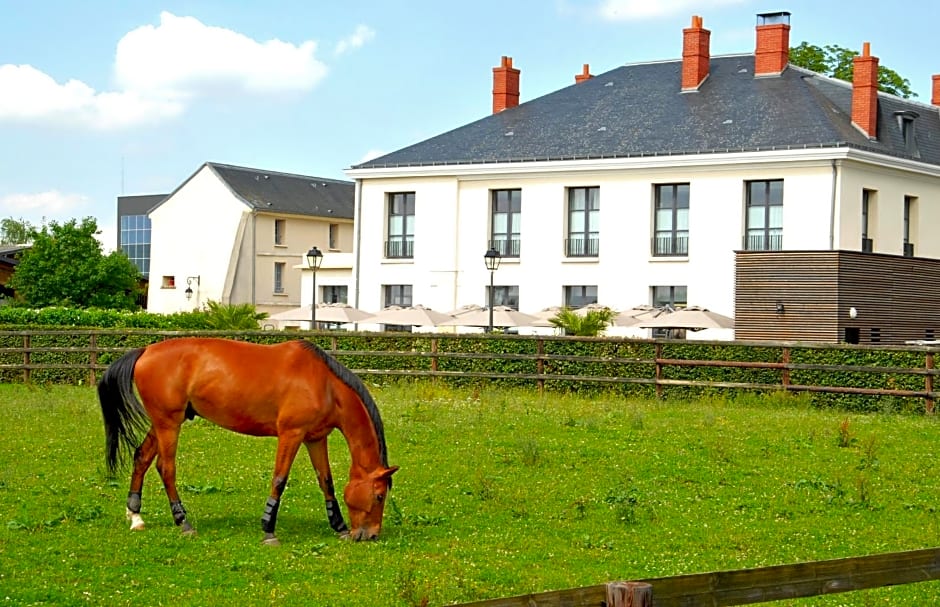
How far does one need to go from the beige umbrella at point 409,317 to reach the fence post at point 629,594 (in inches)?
1470

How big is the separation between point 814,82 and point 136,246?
58.7 m

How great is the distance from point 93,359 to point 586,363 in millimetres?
11188

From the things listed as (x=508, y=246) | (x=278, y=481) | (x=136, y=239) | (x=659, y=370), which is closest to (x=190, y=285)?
(x=136, y=239)

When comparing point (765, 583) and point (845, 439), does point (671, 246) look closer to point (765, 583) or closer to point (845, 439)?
point (845, 439)

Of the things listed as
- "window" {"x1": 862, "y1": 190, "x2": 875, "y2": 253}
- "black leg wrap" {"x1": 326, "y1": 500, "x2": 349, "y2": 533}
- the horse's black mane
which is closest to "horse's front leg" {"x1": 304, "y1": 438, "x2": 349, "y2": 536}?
"black leg wrap" {"x1": 326, "y1": 500, "x2": 349, "y2": 533}

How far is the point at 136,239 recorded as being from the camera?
96438 mm

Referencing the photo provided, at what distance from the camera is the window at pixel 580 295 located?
49.6 metres

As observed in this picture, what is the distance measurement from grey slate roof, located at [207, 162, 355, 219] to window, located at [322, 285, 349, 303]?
10903 mm

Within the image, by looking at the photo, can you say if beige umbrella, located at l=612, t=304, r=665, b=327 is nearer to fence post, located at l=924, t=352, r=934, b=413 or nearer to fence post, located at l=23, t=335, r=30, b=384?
fence post, located at l=924, t=352, r=934, b=413

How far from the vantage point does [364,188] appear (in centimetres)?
5469

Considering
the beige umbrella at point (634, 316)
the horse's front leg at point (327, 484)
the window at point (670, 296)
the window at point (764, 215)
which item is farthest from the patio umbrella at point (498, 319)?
the horse's front leg at point (327, 484)

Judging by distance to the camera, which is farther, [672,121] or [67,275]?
[67,275]

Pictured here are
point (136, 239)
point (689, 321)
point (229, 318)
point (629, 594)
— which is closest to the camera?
point (629, 594)

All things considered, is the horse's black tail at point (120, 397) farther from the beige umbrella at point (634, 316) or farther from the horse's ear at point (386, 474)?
the beige umbrella at point (634, 316)
